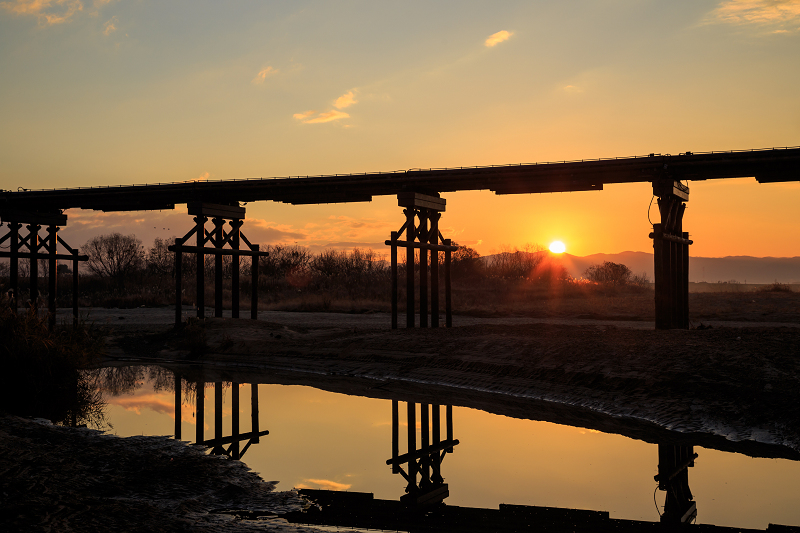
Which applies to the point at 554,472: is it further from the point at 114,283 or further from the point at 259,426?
the point at 114,283

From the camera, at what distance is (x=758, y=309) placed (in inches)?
1229

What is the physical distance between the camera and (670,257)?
59.2 ft

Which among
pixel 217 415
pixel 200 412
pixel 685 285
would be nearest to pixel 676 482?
pixel 217 415

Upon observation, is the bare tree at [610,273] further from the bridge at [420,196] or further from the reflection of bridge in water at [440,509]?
the reflection of bridge in water at [440,509]

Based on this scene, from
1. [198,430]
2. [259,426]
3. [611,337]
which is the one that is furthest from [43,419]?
[611,337]

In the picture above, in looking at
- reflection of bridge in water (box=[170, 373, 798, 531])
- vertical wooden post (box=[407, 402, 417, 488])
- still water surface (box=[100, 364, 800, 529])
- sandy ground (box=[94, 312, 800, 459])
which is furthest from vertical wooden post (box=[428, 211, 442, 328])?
reflection of bridge in water (box=[170, 373, 798, 531])

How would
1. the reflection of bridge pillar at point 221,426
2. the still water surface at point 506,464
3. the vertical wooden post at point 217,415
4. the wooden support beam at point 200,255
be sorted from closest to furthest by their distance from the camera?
the still water surface at point 506,464, the reflection of bridge pillar at point 221,426, the vertical wooden post at point 217,415, the wooden support beam at point 200,255

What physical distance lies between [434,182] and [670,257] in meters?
7.08

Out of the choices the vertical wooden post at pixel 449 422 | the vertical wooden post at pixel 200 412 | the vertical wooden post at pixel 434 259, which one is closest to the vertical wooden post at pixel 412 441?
the vertical wooden post at pixel 449 422

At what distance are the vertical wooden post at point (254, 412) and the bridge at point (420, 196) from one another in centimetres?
703

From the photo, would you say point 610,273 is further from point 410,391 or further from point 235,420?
point 235,420

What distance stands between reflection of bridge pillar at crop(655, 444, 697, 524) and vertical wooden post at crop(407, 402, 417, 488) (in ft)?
8.46

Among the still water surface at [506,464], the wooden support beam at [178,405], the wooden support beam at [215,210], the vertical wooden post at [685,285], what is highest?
the wooden support beam at [215,210]

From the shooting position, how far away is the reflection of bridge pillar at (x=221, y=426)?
879cm
